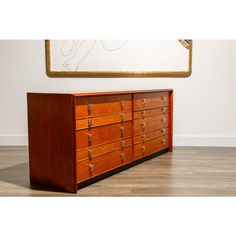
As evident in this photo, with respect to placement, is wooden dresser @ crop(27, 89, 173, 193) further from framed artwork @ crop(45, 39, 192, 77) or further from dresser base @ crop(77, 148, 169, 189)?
framed artwork @ crop(45, 39, 192, 77)

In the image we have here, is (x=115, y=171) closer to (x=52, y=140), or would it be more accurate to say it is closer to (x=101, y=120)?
(x=101, y=120)

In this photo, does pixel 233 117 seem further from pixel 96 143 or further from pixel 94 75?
pixel 96 143

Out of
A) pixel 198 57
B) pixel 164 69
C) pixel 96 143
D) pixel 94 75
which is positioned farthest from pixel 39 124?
pixel 198 57

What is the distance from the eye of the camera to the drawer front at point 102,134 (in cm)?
272

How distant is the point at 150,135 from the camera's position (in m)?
3.91

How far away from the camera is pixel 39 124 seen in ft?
9.29

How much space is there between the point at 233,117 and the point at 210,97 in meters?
0.46

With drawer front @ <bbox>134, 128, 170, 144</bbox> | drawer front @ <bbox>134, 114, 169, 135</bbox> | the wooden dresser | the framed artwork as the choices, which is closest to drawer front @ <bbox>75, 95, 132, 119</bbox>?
the wooden dresser

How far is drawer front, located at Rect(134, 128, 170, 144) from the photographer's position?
365cm

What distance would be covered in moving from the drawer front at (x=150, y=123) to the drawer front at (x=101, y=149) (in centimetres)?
23

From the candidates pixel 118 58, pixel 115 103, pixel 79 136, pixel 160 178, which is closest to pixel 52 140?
pixel 79 136

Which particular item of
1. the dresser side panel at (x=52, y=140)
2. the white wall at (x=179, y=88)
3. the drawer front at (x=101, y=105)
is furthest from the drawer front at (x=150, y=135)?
the dresser side panel at (x=52, y=140)

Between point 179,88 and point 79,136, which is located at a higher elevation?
point 179,88

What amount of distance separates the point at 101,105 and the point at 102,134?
281 mm
